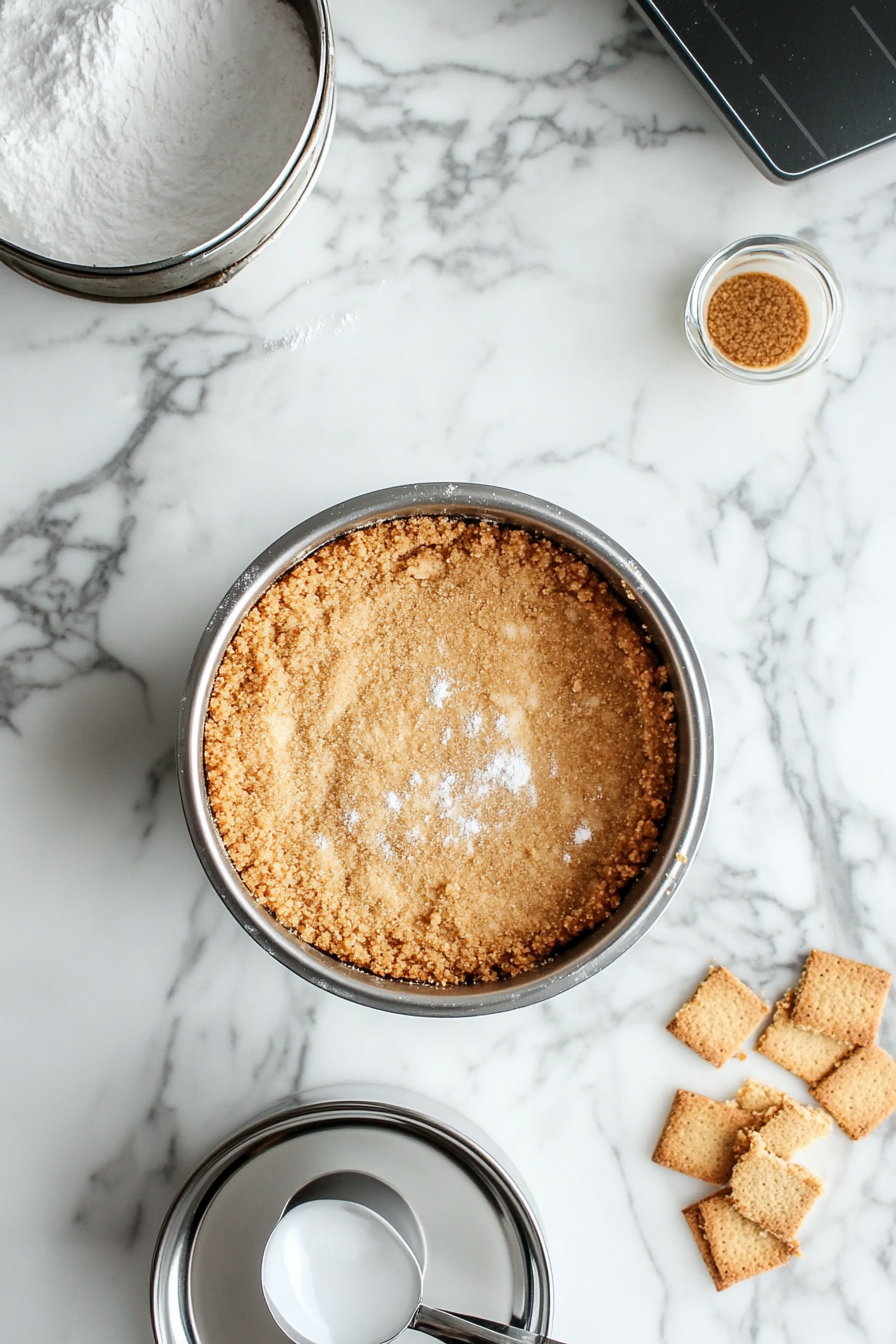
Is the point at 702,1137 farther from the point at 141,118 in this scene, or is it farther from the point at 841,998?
the point at 141,118

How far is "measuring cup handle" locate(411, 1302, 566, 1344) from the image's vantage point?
3.89 ft

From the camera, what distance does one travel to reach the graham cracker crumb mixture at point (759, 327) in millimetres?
1373

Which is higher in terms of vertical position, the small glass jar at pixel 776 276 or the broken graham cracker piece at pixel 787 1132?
the small glass jar at pixel 776 276

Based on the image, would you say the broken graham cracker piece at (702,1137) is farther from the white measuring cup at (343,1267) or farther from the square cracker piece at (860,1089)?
the white measuring cup at (343,1267)

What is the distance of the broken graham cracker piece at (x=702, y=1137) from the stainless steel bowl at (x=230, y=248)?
1223 mm

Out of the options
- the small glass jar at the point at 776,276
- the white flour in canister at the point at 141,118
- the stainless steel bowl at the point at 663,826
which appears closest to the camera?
the stainless steel bowl at the point at 663,826

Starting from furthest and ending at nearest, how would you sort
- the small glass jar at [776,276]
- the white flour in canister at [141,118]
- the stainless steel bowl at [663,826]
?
the small glass jar at [776,276], the white flour in canister at [141,118], the stainless steel bowl at [663,826]

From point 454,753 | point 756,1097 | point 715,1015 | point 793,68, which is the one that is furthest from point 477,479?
point 756,1097

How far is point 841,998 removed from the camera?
1.40 metres

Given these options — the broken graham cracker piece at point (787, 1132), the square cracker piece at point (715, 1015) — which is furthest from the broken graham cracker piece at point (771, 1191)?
the square cracker piece at point (715, 1015)

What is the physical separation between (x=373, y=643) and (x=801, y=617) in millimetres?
618

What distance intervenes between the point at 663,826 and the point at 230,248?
33.3 inches

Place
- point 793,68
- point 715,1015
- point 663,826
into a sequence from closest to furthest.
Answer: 1. point 663,826
2. point 793,68
3. point 715,1015

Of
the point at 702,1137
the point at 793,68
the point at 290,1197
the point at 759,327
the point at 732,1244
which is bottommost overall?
the point at 732,1244
